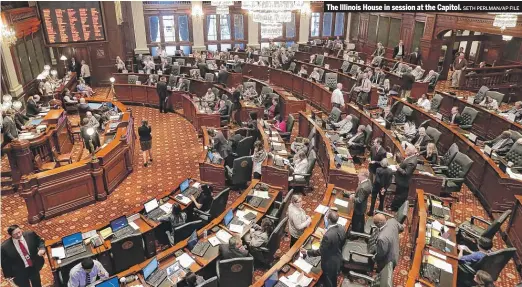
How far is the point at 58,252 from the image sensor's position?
5.50 m

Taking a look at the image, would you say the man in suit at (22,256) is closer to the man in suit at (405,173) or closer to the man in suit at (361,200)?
the man in suit at (361,200)

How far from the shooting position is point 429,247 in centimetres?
536

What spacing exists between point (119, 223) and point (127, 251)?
52cm

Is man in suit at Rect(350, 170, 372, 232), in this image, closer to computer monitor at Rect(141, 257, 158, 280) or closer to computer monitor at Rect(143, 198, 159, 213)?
computer monitor at Rect(141, 257, 158, 280)

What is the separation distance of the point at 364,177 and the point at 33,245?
509 cm

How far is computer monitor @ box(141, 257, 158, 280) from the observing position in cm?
491

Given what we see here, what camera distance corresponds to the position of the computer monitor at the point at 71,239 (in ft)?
18.3

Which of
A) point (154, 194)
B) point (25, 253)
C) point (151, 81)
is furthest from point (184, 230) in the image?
point (151, 81)

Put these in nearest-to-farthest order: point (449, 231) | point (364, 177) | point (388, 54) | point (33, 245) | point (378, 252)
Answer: point (378, 252) < point (33, 245) < point (449, 231) < point (364, 177) < point (388, 54)

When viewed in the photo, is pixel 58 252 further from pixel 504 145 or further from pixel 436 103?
pixel 436 103

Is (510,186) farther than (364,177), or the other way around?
(510,186)

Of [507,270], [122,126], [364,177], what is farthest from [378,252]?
[122,126]

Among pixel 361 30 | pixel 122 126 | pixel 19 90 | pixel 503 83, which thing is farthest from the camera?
pixel 361 30

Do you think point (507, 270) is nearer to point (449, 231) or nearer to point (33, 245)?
point (449, 231)
